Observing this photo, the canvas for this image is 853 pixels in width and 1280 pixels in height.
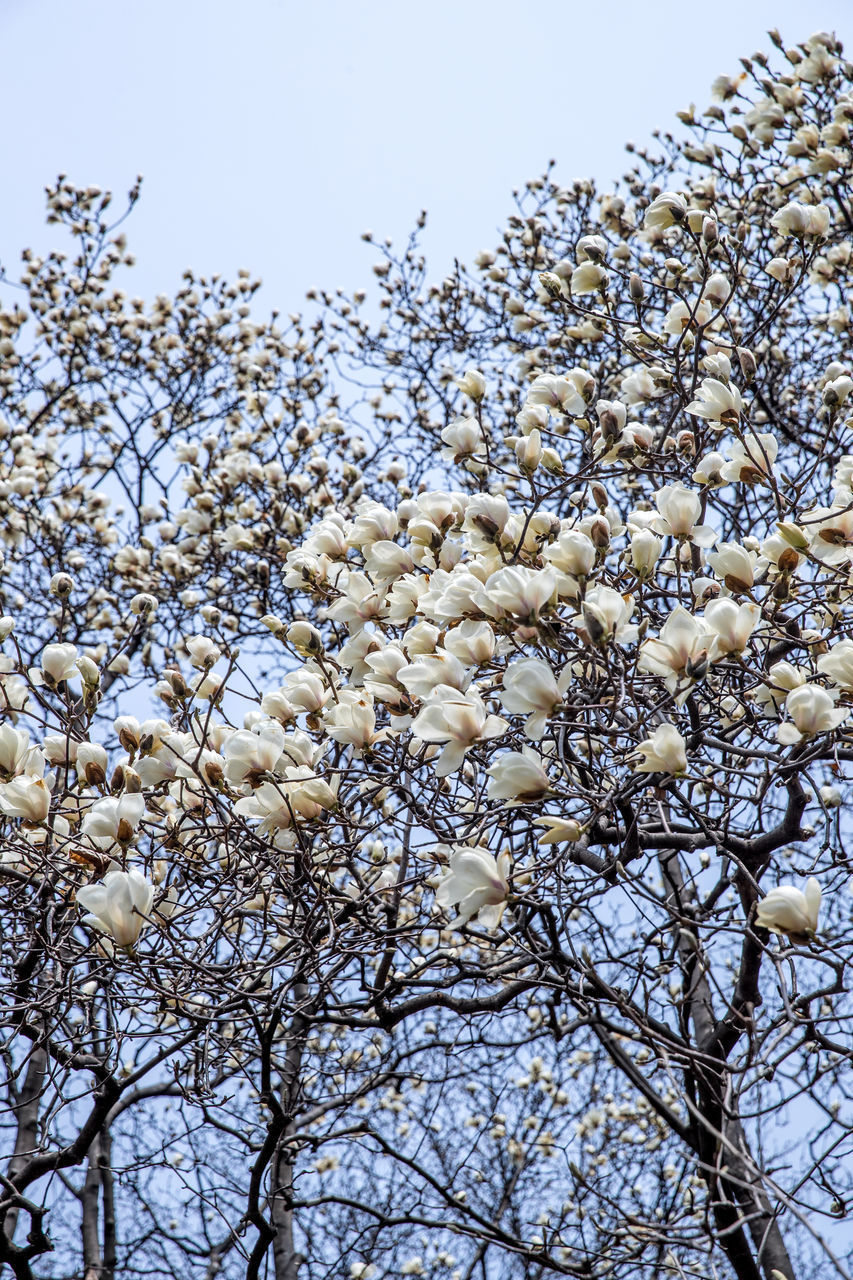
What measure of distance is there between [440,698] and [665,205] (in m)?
1.53

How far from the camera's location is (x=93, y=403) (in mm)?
6012

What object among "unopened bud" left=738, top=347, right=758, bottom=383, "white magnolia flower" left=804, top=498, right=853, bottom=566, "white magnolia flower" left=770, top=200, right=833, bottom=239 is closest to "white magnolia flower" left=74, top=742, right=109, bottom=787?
"white magnolia flower" left=804, top=498, right=853, bottom=566

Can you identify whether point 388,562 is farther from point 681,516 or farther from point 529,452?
point 681,516

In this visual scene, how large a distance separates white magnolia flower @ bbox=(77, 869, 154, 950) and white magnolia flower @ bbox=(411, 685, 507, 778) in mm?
511

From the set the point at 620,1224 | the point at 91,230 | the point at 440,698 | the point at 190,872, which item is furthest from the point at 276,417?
the point at 620,1224

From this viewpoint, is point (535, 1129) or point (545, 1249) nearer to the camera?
point (545, 1249)

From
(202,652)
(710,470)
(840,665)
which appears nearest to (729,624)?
(840,665)

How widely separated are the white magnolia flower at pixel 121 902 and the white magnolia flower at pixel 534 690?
658mm

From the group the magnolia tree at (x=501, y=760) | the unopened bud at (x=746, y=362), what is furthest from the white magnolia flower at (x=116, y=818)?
the unopened bud at (x=746, y=362)

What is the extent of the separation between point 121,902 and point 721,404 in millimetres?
1444

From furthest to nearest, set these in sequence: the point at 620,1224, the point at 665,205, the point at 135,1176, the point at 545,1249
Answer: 1. the point at 135,1176
2. the point at 665,205
3. the point at 545,1249
4. the point at 620,1224

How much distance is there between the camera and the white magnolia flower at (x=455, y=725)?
5.41ft

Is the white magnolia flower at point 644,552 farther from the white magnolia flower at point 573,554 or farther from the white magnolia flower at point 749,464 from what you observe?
the white magnolia flower at point 749,464

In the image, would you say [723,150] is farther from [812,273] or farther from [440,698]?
[440,698]
